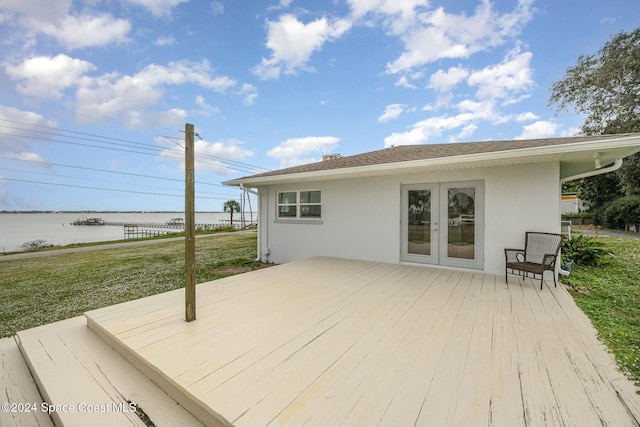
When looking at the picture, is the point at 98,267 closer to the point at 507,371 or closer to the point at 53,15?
the point at 53,15

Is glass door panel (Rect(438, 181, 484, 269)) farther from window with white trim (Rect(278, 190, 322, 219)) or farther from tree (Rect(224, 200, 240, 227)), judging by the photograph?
tree (Rect(224, 200, 240, 227))

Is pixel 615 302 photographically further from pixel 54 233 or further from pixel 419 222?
pixel 54 233

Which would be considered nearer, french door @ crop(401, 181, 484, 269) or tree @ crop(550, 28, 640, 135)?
french door @ crop(401, 181, 484, 269)

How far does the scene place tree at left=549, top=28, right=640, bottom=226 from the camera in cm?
1110

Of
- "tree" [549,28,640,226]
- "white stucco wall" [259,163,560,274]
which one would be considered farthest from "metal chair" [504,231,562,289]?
"tree" [549,28,640,226]

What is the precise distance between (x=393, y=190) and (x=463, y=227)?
65.6 inches

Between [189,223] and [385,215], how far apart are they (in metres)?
4.53

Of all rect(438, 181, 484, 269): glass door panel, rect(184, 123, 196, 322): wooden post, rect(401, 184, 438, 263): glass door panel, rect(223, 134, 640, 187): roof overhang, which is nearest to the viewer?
rect(184, 123, 196, 322): wooden post

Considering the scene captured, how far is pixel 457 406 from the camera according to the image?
1.59 m

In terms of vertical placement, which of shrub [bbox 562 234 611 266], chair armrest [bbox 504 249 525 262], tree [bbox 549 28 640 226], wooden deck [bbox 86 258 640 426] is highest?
tree [bbox 549 28 640 226]

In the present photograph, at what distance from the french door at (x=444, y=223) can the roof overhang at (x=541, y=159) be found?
0.50 meters

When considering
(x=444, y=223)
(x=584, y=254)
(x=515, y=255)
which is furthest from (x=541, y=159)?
(x=584, y=254)

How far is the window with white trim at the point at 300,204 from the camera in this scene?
732 centimetres

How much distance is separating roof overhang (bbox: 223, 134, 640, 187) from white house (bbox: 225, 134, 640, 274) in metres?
0.01
